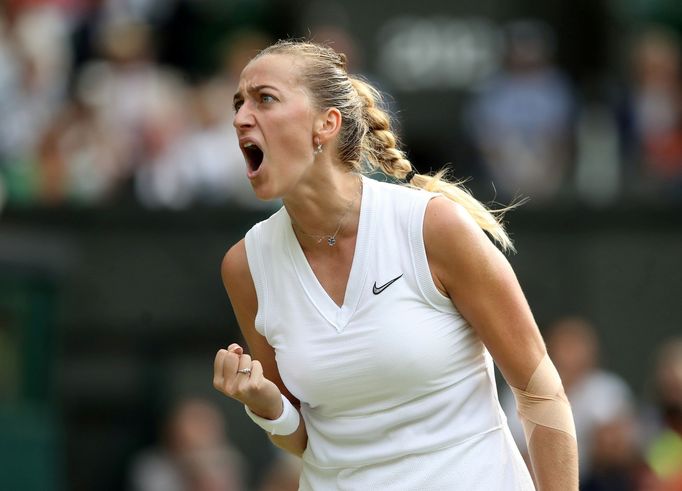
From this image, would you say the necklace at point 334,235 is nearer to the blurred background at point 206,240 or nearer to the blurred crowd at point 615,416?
the blurred crowd at point 615,416

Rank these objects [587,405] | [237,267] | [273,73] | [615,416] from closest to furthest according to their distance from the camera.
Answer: [273,73] < [237,267] < [615,416] < [587,405]

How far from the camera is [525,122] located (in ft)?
31.8

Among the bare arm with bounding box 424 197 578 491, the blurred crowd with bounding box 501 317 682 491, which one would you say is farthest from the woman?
the blurred crowd with bounding box 501 317 682 491

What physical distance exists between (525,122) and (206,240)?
2367 millimetres

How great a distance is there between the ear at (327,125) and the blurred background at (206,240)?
424 cm

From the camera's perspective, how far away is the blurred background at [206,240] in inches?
328

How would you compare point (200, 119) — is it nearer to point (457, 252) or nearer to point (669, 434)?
point (669, 434)

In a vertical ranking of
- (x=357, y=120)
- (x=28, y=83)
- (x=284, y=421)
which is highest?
(x=357, y=120)

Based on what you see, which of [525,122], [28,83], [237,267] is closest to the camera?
[237,267]

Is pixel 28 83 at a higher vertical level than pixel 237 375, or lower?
lower

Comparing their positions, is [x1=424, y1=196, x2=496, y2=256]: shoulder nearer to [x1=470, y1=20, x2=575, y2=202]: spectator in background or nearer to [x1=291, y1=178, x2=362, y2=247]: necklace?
[x1=291, y1=178, x2=362, y2=247]: necklace

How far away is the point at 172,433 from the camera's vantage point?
849 cm

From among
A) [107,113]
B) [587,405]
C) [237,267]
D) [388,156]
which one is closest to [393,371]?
[237,267]

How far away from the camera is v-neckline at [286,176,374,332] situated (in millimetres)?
3514
